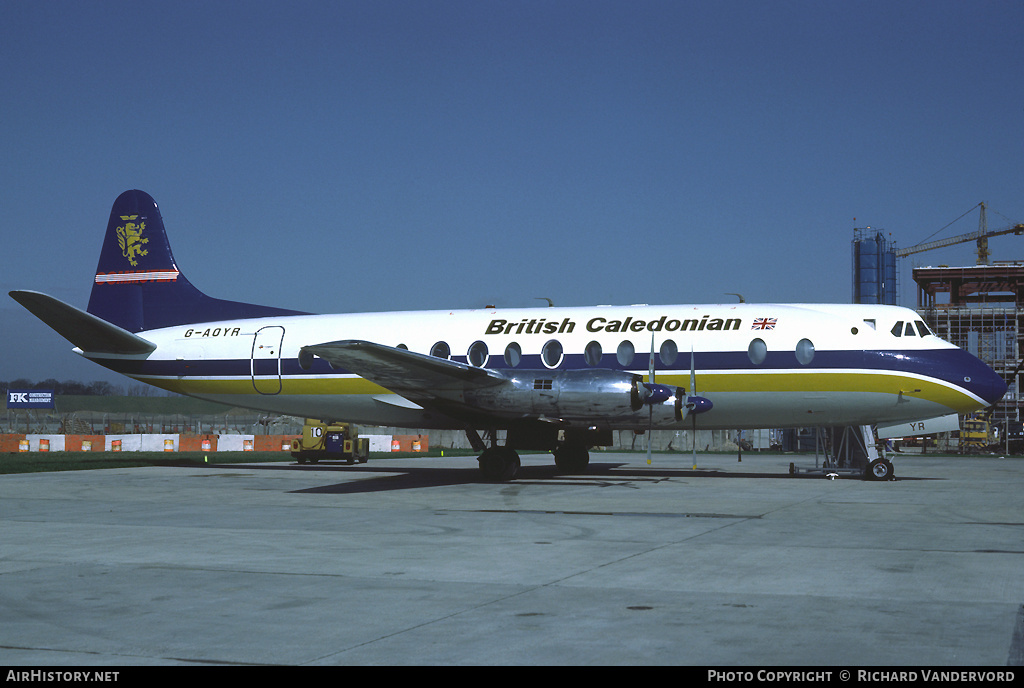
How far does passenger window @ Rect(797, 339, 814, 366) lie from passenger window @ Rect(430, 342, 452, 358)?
30.1 feet

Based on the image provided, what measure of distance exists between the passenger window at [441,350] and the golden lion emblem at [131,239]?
36.2 ft

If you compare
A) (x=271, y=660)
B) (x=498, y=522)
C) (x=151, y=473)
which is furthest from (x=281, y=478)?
(x=271, y=660)

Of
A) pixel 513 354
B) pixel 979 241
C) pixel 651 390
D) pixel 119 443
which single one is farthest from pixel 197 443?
pixel 979 241

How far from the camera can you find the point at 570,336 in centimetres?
2444

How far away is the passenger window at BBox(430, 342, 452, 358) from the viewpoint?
25.3 m

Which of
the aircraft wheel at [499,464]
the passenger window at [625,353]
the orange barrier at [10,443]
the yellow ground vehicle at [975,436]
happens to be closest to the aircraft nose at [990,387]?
the passenger window at [625,353]

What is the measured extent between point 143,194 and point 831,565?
26.1 metres

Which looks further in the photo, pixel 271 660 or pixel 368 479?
pixel 368 479

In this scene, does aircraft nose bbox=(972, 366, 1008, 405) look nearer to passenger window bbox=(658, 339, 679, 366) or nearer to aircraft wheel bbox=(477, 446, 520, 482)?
passenger window bbox=(658, 339, 679, 366)

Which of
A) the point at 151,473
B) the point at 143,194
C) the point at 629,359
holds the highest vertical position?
the point at 143,194

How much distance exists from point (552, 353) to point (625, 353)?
1.98m

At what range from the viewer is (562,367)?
951 inches

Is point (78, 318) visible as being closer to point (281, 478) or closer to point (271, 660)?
point (281, 478)

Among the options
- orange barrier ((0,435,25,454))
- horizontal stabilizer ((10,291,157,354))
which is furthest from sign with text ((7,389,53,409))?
horizontal stabilizer ((10,291,157,354))
